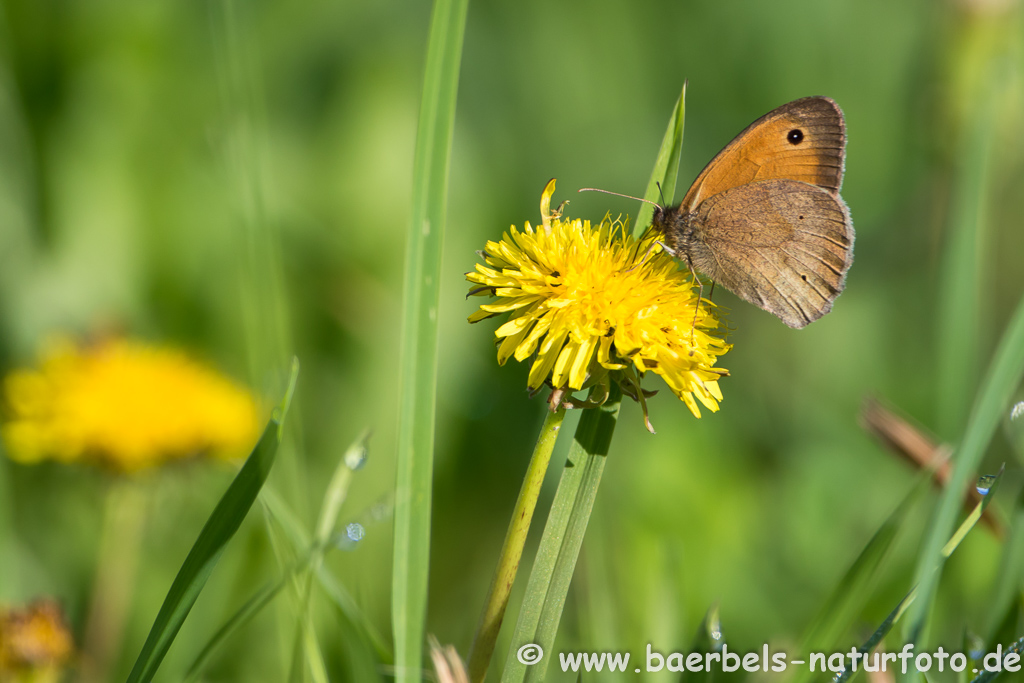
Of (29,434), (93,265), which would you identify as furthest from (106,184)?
(29,434)

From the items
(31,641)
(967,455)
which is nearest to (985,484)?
(967,455)

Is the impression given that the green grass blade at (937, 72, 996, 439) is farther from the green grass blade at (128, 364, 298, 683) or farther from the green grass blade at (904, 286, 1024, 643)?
the green grass blade at (128, 364, 298, 683)

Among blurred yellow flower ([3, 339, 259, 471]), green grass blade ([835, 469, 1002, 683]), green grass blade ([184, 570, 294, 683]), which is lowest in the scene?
blurred yellow flower ([3, 339, 259, 471])

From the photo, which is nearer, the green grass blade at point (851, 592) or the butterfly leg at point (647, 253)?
the green grass blade at point (851, 592)

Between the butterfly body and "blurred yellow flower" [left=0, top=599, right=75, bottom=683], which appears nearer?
"blurred yellow flower" [left=0, top=599, right=75, bottom=683]

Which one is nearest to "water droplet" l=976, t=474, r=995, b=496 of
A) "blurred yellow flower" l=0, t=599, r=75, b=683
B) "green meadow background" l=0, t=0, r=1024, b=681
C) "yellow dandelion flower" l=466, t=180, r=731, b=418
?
"yellow dandelion flower" l=466, t=180, r=731, b=418

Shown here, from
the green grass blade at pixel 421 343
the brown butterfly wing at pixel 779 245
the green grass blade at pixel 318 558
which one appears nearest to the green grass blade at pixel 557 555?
the green grass blade at pixel 421 343

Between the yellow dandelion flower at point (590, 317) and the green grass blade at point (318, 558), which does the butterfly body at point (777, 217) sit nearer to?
the yellow dandelion flower at point (590, 317)
